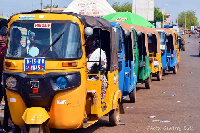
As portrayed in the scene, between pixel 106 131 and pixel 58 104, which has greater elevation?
pixel 58 104

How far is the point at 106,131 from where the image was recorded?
33.6ft

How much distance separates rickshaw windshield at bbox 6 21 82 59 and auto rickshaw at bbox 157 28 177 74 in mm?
15969

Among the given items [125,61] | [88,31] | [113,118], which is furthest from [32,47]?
[125,61]

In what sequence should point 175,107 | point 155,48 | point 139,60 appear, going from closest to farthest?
point 175,107 → point 139,60 → point 155,48

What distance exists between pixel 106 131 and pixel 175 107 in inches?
157

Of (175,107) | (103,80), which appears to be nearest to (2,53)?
(103,80)

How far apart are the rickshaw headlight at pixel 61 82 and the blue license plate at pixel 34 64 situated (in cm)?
32

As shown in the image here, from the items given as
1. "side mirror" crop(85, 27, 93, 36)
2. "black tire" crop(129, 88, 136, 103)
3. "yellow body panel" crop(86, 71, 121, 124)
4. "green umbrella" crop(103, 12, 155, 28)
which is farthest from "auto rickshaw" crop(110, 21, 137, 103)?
"green umbrella" crop(103, 12, 155, 28)

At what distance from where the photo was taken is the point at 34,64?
8352mm

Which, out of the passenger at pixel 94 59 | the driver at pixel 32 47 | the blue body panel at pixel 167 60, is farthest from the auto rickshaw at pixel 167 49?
the driver at pixel 32 47

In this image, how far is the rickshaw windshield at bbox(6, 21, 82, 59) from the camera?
8547 millimetres

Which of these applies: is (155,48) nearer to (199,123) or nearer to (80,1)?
(80,1)

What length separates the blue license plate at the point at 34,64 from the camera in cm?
832

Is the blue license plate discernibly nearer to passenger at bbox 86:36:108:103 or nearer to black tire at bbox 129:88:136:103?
passenger at bbox 86:36:108:103
